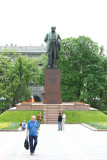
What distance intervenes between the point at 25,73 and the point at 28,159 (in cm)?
3887

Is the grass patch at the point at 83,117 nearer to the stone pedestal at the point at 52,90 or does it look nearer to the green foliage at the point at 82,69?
the stone pedestal at the point at 52,90

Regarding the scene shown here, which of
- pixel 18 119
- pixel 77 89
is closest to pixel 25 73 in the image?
pixel 77 89

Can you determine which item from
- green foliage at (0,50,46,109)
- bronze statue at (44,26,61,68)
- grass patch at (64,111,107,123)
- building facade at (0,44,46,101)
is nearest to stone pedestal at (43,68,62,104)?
bronze statue at (44,26,61,68)

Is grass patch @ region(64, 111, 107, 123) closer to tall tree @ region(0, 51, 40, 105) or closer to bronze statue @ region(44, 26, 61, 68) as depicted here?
bronze statue @ region(44, 26, 61, 68)

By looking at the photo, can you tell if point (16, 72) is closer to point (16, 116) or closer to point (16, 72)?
point (16, 72)

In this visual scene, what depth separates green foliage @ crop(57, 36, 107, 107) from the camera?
46.4m

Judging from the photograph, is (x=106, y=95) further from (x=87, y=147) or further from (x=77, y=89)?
(x=87, y=147)

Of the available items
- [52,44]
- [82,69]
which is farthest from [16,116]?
[82,69]

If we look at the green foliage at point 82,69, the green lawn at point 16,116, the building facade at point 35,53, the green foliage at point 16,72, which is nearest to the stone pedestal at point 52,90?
Answer: the green lawn at point 16,116

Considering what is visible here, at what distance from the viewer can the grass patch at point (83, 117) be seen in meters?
28.7

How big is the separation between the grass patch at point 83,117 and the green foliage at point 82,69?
15396 mm

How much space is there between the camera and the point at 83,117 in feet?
95.6

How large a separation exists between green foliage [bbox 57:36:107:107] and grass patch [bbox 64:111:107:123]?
15.4m

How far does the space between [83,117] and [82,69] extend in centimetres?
2050
